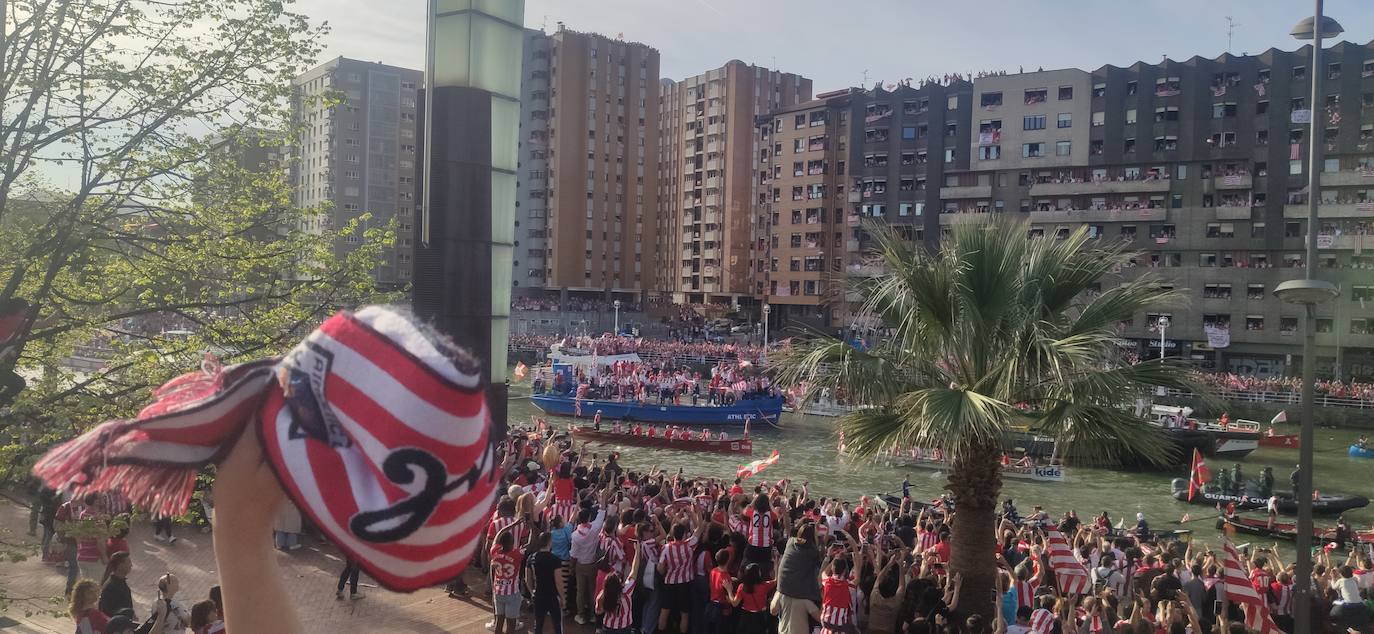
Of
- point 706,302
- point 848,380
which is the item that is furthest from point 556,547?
point 706,302

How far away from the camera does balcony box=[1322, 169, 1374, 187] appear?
53.2 meters

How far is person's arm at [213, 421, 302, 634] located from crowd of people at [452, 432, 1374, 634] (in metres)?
5.74

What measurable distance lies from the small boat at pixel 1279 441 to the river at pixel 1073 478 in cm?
33

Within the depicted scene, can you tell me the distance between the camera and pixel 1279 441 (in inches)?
1580

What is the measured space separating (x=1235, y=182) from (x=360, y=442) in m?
65.2

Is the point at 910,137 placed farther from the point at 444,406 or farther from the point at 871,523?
the point at 444,406

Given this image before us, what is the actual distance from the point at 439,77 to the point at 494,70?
724mm

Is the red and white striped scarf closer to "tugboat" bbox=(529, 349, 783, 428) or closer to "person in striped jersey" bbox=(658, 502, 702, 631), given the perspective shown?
"person in striped jersey" bbox=(658, 502, 702, 631)

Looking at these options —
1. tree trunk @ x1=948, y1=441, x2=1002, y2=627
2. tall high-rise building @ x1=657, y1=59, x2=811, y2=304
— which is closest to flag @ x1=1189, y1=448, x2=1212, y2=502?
tree trunk @ x1=948, y1=441, x2=1002, y2=627

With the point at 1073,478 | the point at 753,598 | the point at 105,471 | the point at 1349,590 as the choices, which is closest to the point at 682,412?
the point at 1073,478

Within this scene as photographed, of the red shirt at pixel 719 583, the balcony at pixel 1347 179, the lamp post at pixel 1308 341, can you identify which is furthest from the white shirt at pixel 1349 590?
the balcony at pixel 1347 179

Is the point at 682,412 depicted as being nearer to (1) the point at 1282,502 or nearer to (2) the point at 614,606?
(1) the point at 1282,502

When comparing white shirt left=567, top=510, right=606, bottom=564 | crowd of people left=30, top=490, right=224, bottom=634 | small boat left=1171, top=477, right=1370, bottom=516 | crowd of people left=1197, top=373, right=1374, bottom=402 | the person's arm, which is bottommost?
small boat left=1171, top=477, right=1370, bottom=516

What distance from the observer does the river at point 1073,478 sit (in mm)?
29656
